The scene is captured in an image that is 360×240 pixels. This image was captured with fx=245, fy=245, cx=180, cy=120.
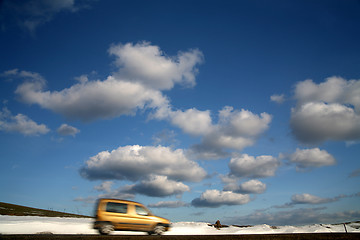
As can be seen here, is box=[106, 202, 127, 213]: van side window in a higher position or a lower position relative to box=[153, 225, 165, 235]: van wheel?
higher

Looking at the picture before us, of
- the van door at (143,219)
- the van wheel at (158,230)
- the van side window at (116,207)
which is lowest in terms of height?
the van wheel at (158,230)

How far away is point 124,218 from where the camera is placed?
14648 millimetres

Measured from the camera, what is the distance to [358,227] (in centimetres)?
2827

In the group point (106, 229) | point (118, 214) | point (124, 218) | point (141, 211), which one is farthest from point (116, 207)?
point (141, 211)

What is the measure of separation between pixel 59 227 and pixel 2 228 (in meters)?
5.05

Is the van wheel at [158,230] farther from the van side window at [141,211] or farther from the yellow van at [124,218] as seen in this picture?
the van side window at [141,211]

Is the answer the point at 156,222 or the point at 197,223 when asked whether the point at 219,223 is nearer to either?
the point at 197,223

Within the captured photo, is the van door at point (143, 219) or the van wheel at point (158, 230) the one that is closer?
the van door at point (143, 219)

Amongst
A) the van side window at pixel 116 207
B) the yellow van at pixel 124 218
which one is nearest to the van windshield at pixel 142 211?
the yellow van at pixel 124 218

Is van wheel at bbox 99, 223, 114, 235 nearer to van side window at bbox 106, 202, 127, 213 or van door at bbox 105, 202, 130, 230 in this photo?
van door at bbox 105, 202, 130, 230

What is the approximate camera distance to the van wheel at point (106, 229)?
46.9 ft

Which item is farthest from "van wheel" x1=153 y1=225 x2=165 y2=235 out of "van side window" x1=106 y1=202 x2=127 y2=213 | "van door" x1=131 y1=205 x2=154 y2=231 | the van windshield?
"van side window" x1=106 y1=202 x2=127 y2=213

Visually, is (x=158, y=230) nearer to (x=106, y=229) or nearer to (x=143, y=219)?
(x=143, y=219)

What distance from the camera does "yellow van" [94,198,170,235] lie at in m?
14.4
